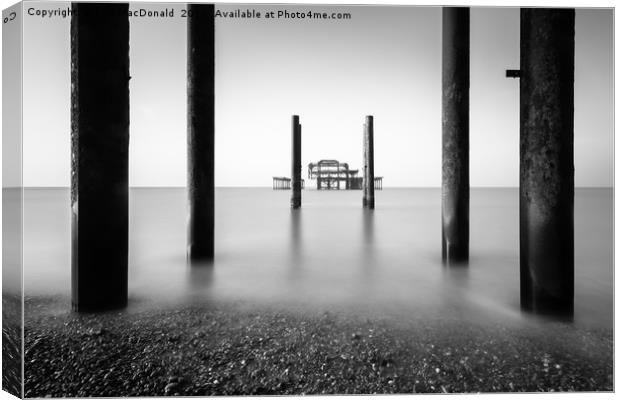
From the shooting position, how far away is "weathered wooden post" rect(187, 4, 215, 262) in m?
3.79

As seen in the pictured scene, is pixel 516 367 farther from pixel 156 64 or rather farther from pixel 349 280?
pixel 156 64

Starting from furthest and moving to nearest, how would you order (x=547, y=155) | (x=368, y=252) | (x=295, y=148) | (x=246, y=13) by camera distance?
1. (x=295, y=148)
2. (x=368, y=252)
3. (x=246, y=13)
4. (x=547, y=155)

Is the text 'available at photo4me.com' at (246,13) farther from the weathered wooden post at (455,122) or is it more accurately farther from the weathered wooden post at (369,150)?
the weathered wooden post at (369,150)

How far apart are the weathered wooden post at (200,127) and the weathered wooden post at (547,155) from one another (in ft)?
8.61

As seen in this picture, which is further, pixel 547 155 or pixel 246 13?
pixel 246 13

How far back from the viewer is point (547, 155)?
228cm

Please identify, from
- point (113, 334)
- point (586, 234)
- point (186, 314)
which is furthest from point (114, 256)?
point (586, 234)

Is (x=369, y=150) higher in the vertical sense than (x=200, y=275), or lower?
higher

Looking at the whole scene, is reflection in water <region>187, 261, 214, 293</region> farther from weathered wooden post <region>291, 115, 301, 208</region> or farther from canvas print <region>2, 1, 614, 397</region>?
weathered wooden post <region>291, 115, 301, 208</region>

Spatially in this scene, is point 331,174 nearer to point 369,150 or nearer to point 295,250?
point 369,150

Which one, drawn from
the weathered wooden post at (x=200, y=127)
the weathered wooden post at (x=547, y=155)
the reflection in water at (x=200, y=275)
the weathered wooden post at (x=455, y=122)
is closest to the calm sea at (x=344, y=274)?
the reflection in water at (x=200, y=275)

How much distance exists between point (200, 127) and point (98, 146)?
156 cm

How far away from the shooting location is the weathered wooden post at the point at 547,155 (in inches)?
88.4

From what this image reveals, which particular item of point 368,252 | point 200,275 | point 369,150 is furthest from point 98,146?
point 369,150
